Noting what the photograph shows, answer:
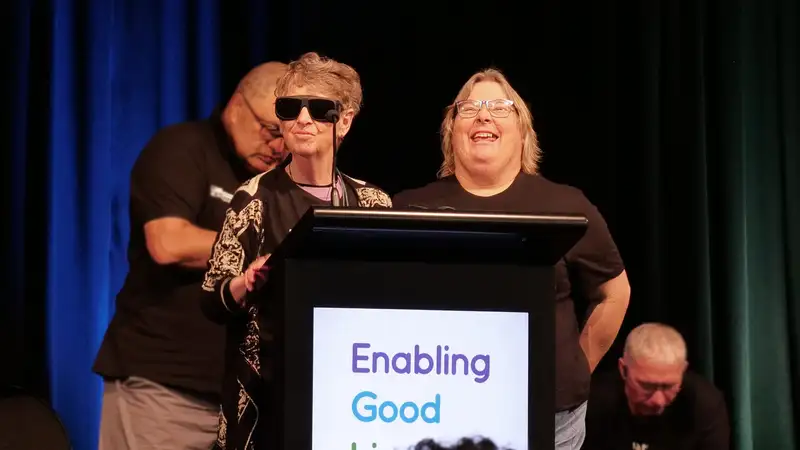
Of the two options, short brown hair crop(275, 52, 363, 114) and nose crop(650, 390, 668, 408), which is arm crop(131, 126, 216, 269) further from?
nose crop(650, 390, 668, 408)

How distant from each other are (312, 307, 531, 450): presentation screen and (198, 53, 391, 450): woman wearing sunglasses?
398mm

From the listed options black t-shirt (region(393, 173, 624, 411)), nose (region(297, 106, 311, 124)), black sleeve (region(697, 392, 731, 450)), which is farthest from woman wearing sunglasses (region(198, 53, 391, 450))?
black sleeve (region(697, 392, 731, 450))

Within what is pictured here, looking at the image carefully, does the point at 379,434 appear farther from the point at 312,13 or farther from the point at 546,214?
the point at 312,13

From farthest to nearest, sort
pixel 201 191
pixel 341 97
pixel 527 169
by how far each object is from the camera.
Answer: pixel 201 191 < pixel 527 169 < pixel 341 97

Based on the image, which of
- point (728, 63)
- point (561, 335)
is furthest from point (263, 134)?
point (728, 63)

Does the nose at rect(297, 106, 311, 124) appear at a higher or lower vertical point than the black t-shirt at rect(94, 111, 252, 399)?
higher

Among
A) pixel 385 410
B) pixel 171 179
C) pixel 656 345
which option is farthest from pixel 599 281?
pixel 656 345

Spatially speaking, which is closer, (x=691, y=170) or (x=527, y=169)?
(x=527, y=169)

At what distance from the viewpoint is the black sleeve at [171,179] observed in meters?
3.20

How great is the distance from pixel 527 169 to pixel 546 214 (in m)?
1.01

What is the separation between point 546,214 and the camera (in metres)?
1.62

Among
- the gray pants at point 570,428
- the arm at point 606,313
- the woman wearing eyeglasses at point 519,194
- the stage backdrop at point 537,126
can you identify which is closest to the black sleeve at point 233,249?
the woman wearing eyeglasses at point 519,194

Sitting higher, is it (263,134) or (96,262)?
(263,134)

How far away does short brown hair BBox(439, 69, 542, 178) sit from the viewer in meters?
2.56
